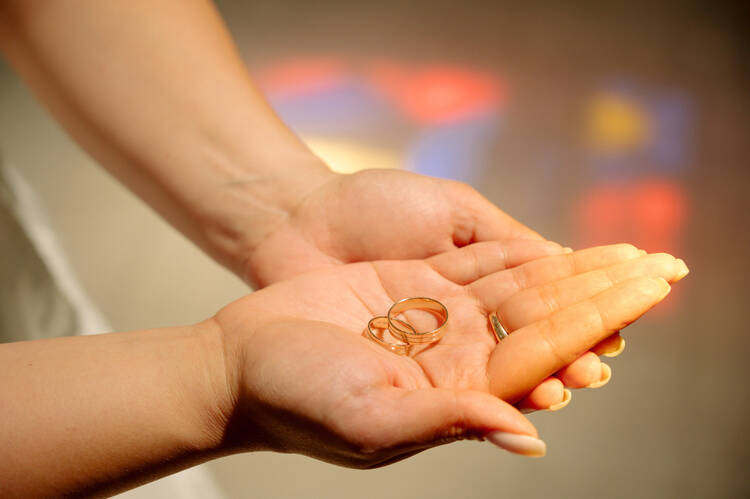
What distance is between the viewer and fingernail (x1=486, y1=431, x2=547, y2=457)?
0.76m

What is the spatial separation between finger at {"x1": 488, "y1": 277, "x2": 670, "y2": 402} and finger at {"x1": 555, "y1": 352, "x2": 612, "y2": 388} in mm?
17

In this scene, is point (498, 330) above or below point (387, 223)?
below

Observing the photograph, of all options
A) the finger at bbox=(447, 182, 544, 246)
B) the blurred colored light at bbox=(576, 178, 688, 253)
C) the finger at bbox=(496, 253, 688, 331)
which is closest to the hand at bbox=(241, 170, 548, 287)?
the finger at bbox=(447, 182, 544, 246)

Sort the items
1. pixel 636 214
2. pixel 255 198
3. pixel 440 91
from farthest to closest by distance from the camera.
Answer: pixel 440 91, pixel 636 214, pixel 255 198

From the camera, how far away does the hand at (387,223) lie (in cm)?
127

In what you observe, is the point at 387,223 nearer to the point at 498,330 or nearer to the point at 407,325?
the point at 407,325

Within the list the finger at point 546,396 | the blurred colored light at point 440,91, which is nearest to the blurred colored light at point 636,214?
the blurred colored light at point 440,91

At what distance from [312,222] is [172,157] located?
0.41m

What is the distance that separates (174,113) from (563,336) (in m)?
1.09

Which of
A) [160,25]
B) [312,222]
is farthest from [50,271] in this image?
[312,222]

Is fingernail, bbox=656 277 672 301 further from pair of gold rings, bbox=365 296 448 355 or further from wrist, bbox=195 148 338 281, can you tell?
wrist, bbox=195 148 338 281

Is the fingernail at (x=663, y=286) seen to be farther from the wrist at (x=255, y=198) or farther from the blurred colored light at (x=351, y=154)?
the blurred colored light at (x=351, y=154)

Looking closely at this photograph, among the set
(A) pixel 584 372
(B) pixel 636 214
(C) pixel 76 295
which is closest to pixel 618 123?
(B) pixel 636 214

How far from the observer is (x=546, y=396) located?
893mm
